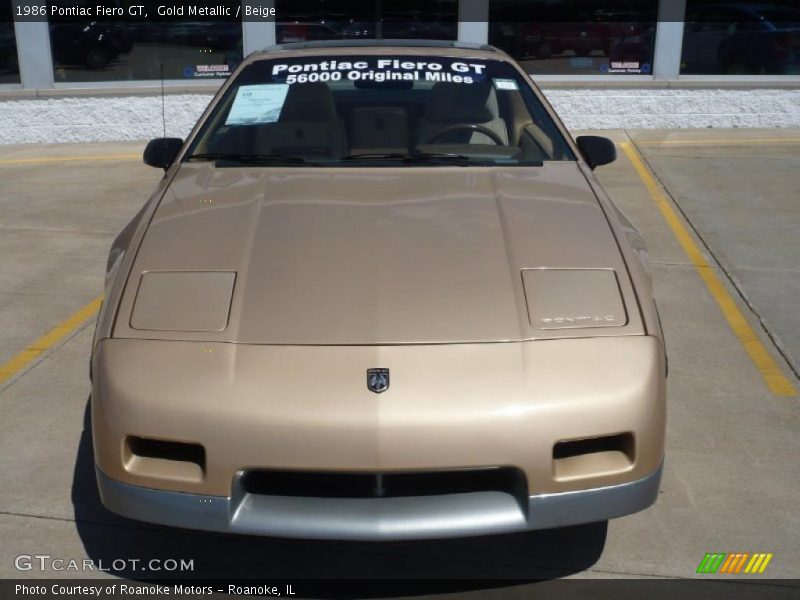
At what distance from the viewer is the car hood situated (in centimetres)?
297

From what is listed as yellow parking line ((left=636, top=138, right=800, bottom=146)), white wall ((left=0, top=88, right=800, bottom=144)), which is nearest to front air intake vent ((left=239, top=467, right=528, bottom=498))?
yellow parking line ((left=636, top=138, right=800, bottom=146))

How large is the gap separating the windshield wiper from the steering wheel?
64cm

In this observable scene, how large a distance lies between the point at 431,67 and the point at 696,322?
216 cm

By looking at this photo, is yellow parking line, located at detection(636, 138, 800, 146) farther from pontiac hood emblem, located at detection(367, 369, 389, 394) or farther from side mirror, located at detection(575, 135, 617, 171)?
pontiac hood emblem, located at detection(367, 369, 389, 394)

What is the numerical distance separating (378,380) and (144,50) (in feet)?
32.7

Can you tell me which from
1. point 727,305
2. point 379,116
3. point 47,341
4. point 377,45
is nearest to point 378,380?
point 379,116

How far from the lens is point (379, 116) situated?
175 inches

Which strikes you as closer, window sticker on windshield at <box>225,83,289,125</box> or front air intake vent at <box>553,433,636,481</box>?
front air intake vent at <box>553,433,636,481</box>

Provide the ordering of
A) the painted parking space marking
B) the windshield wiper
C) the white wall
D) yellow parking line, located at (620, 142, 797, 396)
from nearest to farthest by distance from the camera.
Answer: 1. the windshield wiper
2. yellow parking line, located at (620, 142, 797, 396)
3. the painted parking space marking
4. the white wall

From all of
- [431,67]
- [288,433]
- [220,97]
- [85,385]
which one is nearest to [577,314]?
[288,433]

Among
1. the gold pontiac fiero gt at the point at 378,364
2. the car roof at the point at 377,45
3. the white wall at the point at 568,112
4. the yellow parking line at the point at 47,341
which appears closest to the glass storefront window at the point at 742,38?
the white wall at the point at 568,112

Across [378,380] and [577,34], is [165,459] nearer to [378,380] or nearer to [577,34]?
[378,380]

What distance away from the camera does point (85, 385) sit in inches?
182

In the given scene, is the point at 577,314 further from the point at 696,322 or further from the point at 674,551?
the point at 696,322
